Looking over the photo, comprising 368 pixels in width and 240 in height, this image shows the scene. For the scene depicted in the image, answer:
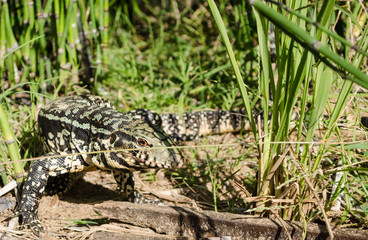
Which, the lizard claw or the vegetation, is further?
the lizard claw

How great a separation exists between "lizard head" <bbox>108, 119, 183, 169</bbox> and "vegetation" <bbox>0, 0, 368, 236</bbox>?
710mm

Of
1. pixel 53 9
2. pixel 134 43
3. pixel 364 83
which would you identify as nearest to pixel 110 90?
pixel 53 9

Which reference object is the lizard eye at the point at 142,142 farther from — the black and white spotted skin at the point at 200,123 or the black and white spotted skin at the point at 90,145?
the black and white spotted skin at the point at 200,123

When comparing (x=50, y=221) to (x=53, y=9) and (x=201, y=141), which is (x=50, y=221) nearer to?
(x=201, y=141)

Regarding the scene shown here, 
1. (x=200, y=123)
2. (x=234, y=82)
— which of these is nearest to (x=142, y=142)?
(x=200, y=123)

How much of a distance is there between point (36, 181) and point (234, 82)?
10.0ft

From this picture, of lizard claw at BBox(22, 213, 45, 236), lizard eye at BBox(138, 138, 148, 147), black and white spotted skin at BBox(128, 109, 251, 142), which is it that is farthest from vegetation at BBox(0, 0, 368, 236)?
lizard eye at BBox(138, 138, 148, 147)

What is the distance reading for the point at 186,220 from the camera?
3229mm

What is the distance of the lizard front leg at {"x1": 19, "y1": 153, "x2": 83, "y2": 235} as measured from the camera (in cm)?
370

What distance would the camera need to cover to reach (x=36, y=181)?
3.76 metres

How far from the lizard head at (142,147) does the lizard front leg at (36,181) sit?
1.63ft

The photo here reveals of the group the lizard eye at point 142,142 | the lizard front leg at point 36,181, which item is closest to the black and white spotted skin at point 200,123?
the lizard front leg at point 36,181

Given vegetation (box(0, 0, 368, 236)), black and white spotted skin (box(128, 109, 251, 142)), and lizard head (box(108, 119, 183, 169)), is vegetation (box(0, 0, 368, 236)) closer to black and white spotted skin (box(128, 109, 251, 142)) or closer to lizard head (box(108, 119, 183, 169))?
black and white spotted skin (box(128, 109, 251, 142))

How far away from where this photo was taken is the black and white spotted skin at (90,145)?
135 inches
